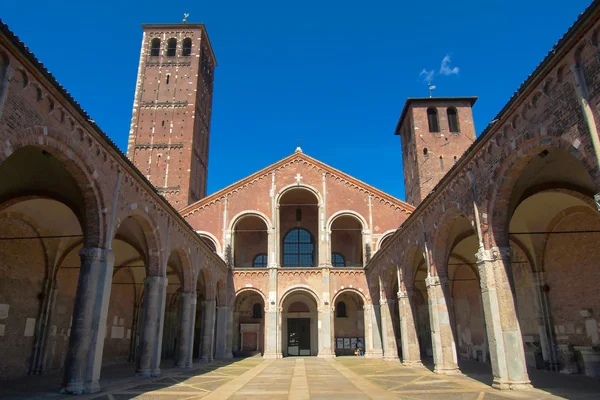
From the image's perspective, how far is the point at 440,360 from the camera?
15.7 metres

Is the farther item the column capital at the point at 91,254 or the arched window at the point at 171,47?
the arched window at the point at 171,47

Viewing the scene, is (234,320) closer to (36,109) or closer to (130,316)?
(130,316)

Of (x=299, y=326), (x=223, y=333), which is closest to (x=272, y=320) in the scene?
(x=223, y=333)

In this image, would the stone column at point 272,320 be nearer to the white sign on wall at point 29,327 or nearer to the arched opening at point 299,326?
the arched opening at point 299,326

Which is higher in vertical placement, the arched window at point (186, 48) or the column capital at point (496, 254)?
the arched window at point (186, 48)

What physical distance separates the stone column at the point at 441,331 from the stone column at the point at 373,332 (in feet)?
38.2

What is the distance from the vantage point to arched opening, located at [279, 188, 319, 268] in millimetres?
33406

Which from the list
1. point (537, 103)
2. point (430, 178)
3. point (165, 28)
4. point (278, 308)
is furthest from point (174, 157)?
point (537, 103)

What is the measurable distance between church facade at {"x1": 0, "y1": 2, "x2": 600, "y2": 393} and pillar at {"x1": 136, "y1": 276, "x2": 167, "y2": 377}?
5cm

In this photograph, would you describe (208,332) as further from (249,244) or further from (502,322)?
(502,322)

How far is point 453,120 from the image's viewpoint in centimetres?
3925

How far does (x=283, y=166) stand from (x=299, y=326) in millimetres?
11969

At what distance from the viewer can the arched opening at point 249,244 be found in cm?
3334

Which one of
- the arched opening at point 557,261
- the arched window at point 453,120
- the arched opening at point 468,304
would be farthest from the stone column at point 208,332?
the arched window at point 453,120
